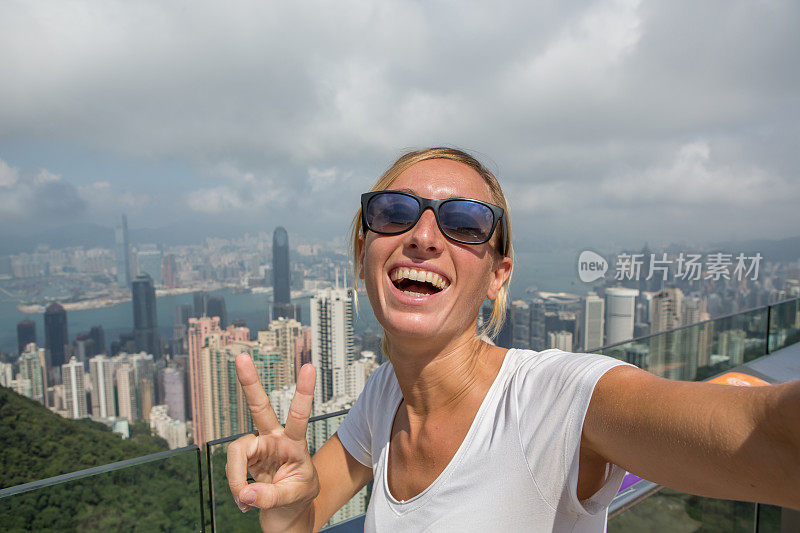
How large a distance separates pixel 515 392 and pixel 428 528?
340mm

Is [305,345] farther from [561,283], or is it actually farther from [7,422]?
[561,283]

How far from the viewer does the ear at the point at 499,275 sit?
4.36 ft

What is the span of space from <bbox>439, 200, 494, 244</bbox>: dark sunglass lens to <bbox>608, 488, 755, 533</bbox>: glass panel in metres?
2.39

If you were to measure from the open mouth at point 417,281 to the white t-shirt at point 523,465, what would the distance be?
263 millimetres

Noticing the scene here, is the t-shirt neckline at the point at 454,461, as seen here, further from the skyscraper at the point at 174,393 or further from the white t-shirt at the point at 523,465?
the skyscraper at the point at 174,393

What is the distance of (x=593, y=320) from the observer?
1975 cm

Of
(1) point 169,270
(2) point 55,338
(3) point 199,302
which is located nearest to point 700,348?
(3) point 199,302

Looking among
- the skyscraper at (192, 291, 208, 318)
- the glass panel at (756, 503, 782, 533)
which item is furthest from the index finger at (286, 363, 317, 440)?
the skyscraper at (192, 291, 208, 318)

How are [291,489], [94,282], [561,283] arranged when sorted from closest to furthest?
[291,489] → [561,283] → [94,282]

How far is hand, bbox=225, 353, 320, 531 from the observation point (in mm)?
979

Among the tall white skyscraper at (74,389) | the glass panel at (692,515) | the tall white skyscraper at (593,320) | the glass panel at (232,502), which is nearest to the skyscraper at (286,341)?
the tall white skyscraper at (74,389)

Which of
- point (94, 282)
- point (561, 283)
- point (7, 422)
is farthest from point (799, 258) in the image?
point (94, 282)

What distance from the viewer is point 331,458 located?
142cm

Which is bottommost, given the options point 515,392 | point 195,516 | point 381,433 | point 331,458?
point 195,516
